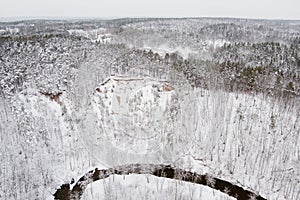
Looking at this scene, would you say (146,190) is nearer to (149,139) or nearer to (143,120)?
(149,139)

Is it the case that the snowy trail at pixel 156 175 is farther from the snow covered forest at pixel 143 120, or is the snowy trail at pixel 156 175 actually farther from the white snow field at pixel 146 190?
the white snow field at pixel 146 190

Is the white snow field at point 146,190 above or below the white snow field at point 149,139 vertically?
below

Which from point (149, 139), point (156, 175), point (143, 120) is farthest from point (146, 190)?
point (143, 120)

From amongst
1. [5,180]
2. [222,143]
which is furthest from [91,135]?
[222,143]

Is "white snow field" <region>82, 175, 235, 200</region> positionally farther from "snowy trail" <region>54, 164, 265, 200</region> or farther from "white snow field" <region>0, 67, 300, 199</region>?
"snowy trail" <region>54, 164, 265, 200</region>

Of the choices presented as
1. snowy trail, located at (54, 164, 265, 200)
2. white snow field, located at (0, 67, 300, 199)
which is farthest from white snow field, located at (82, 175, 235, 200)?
snowy trail, located at (54, 164, 265, 200)

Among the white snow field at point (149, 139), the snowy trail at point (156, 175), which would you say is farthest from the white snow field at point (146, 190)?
the snowy trail at point (156, 175)

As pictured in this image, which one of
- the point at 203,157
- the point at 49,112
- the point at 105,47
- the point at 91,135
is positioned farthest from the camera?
the point at 105,47

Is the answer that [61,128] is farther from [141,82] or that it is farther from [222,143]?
[222,143]
